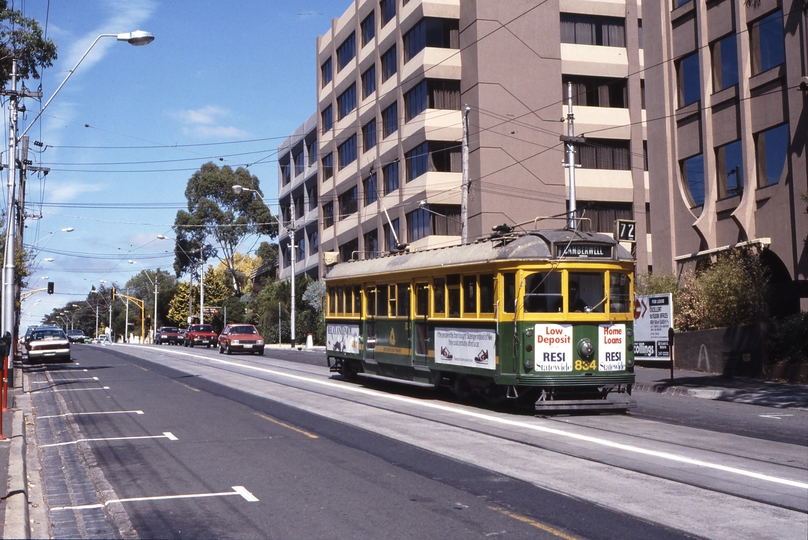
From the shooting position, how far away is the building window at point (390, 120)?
48094mm

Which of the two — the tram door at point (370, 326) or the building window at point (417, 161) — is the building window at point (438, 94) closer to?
the building window at point (417, 161)

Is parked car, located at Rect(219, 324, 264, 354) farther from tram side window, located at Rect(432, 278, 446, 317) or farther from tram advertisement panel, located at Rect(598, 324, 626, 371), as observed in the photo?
tram advertisement panel, located at Rect(598, 324, 626, 371)

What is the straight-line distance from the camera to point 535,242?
1572 cm

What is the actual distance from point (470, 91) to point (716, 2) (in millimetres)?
16055

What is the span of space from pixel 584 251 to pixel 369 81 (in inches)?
1540

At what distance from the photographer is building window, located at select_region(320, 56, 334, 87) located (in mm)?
61281

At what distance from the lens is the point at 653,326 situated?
24297 millimetres

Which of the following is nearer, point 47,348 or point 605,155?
point 47,348

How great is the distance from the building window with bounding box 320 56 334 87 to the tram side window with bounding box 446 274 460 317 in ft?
149

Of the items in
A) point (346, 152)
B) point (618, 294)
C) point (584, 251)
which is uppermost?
point (346, 152)

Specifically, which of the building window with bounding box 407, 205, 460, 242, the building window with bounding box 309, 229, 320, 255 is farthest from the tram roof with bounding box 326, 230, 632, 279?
the building window with bounding box 309, 229, 320, 255

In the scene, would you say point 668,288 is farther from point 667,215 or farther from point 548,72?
point 548,72

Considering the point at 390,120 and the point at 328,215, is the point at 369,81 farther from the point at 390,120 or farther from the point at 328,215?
the point at 328,215

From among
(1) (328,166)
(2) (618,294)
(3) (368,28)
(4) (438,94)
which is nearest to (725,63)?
(2) (618,294)
